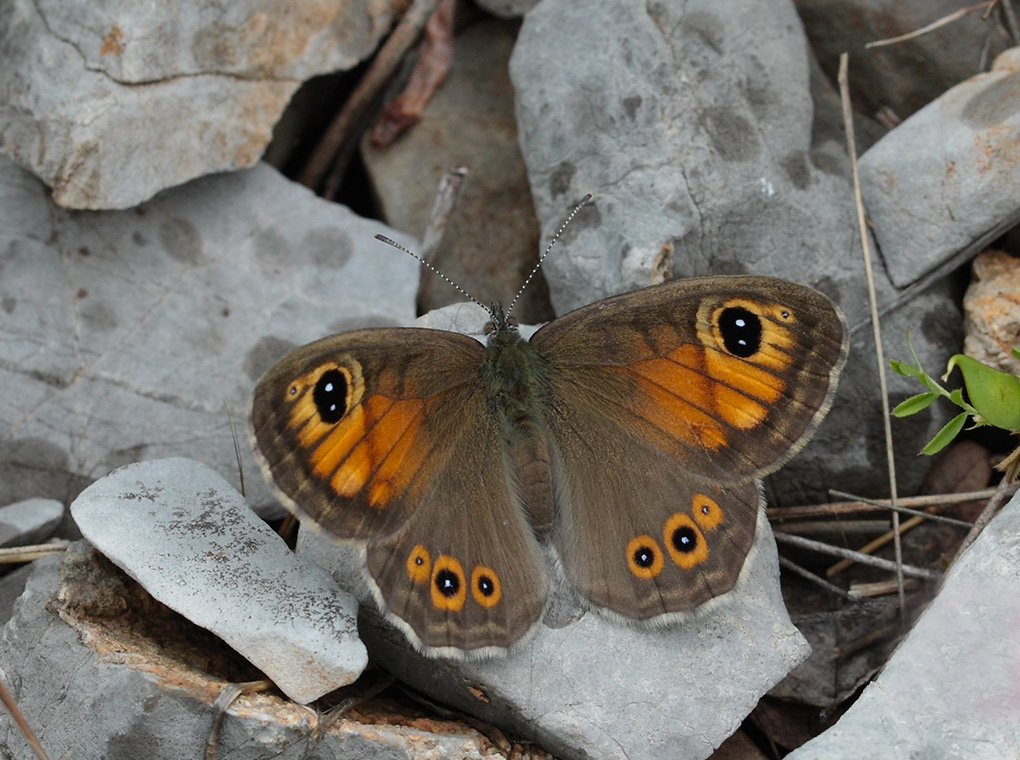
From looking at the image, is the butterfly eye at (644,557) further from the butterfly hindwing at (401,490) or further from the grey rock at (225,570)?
the grey rock at (225,570)

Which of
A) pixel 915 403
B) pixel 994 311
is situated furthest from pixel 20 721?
pixel 994 311

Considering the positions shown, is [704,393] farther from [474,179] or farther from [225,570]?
[474,179]

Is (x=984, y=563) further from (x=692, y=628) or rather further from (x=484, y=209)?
(x=484, y=209)

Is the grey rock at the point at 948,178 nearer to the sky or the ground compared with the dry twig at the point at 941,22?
nearer to the ground

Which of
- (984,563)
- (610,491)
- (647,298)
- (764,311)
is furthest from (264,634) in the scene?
(984,563)

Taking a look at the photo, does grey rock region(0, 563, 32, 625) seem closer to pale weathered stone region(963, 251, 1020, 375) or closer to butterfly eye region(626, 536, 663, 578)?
butterfly eye region(626, 536, 663, 578)

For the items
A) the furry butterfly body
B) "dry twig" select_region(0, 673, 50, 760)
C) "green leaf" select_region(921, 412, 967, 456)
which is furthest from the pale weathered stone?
"dry twig" select_region(0, 673, 50, 760)

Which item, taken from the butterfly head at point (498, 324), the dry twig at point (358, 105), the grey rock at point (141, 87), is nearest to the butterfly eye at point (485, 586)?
the butterfly head at point (498, 324)
